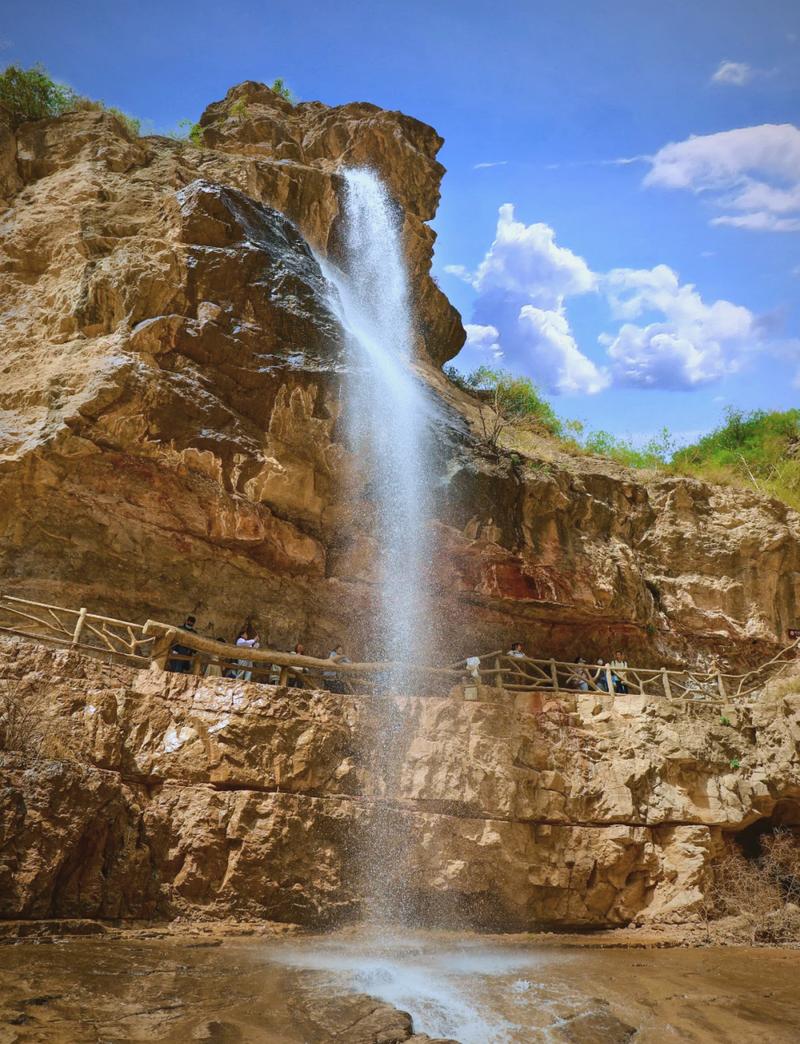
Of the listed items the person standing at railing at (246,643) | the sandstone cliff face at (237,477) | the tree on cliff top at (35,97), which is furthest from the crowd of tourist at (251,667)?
the tree on cliff top at (35,97)

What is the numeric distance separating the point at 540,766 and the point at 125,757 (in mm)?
6960

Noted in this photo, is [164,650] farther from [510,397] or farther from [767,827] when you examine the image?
[510,397]

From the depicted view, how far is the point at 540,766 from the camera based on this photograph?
40.5 ft

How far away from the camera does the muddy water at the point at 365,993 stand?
249 inches

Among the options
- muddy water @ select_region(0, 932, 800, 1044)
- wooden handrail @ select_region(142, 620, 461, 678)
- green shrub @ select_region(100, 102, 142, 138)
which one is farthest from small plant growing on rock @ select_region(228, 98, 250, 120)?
muddy water @ select_region(0, 932, 800, 1044)

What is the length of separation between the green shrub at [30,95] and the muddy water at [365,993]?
22.3 m

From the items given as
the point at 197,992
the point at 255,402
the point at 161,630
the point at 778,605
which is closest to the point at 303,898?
the point at 197,992

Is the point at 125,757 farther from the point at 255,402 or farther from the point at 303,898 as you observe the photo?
the point at 255,402

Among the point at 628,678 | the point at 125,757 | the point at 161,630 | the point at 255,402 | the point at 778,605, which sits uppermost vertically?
the point at 255,402

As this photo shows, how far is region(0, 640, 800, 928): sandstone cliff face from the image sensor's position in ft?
30.2

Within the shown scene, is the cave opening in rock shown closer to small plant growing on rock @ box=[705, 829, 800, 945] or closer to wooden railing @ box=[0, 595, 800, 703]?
small plant growing on rock @ box=[705, 829, 800, 945]

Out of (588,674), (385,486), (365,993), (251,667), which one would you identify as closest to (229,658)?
(251,667)

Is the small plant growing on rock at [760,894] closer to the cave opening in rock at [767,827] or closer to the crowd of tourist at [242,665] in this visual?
the cave opening in rock at [767,827]

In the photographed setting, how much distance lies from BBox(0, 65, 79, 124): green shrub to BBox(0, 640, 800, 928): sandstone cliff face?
18593mm
